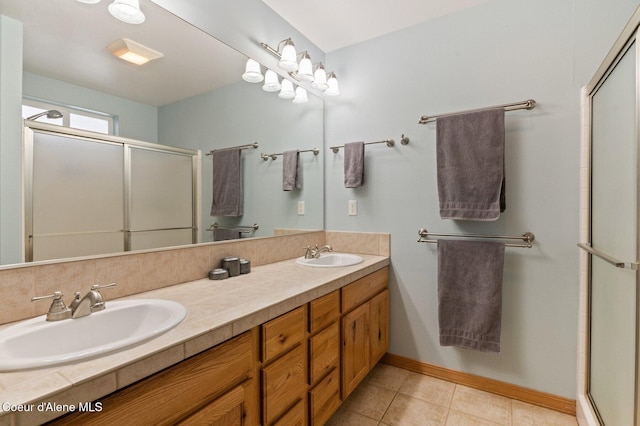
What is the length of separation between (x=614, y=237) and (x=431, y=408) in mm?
1284

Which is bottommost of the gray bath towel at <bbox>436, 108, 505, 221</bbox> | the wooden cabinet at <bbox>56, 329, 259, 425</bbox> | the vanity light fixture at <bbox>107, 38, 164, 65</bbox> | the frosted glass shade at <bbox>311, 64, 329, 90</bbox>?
the wooden cabinet at <bbox>56, 329, 259, 425</bbox>

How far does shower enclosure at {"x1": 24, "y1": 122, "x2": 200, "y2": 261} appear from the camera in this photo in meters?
1.04

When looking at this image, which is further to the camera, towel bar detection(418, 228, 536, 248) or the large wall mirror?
towel bar detection(418, 228, 536, 248)

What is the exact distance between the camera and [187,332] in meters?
0.86

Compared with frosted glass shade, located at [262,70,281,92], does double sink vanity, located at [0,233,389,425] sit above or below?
below

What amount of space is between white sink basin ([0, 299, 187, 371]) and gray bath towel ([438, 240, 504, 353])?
5.06ft

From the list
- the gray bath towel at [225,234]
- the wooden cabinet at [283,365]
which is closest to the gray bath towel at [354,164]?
the gray bath towel at [225,234]

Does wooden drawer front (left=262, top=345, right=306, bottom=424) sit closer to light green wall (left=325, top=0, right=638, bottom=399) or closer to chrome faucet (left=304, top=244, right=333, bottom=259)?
chrome faucet (left=304, top=244, right=333, bottom=259)

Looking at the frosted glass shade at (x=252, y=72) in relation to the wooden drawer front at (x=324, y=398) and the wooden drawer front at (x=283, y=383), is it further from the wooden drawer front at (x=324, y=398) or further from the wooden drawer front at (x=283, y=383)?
the wooden drawer front at (x=324, y=398)

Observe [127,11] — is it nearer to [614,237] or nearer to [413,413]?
[614,237]

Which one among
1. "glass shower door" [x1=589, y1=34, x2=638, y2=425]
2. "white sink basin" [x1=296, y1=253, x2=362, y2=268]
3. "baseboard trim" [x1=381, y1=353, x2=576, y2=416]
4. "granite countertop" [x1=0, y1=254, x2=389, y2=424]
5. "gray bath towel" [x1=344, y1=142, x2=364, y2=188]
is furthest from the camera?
"gray bath towel" [x1=344, y1=142, x2=364, y2=188]

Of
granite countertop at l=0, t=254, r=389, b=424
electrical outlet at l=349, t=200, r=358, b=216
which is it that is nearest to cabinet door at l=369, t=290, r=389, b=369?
granite countertop at l=0, t=254, r=389, b=424

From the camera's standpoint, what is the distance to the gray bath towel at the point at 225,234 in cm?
165

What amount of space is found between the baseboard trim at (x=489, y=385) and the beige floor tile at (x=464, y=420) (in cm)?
29
